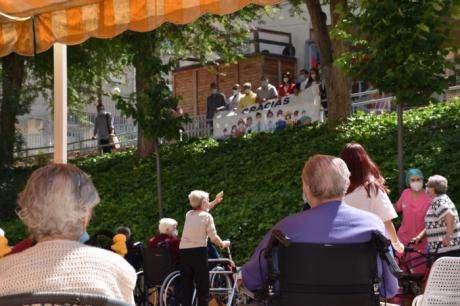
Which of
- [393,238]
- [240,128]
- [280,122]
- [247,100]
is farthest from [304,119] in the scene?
[393,238]

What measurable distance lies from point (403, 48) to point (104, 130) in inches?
705

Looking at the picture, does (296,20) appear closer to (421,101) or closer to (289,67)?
(289,67)

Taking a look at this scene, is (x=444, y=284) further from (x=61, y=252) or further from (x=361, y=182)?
(x=61, y=252)

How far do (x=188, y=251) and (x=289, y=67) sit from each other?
22859 mm

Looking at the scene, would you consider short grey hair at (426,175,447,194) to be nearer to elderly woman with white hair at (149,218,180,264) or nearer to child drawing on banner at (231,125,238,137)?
elderly woman with white hair at (149,218,180,264)

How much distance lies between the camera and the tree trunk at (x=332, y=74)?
2081 cm

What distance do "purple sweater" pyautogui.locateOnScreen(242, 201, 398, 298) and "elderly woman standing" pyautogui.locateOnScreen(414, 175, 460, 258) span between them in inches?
211

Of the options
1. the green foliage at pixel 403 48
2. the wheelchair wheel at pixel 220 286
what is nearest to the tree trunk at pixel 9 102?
the wheelchair wheel at pixel 220 286

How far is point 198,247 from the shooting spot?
11.3 metres

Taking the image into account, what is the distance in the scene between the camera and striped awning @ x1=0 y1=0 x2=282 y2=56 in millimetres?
6062

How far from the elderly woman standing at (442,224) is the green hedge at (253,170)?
402 cm

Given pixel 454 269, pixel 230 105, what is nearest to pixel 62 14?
pixel 454 269

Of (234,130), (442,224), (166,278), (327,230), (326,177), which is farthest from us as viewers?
(234,130)

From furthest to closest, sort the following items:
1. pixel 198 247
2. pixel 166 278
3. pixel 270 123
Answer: pixel 270 123
pixel 166 278
pixel 198 247
